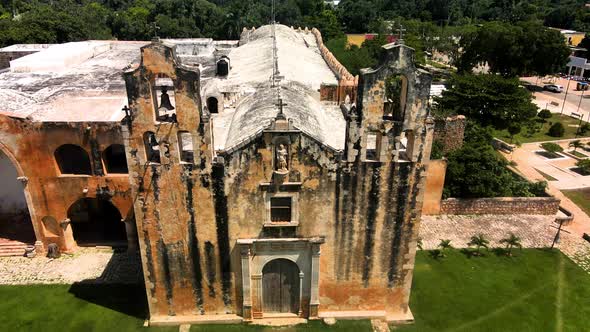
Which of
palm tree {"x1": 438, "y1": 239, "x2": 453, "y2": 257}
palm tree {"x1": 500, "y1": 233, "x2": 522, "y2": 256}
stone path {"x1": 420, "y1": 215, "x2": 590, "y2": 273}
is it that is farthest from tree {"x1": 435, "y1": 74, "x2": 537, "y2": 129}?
palm tree {"x1": 438, "y1": 239, "x2": 453, "y2": 257}

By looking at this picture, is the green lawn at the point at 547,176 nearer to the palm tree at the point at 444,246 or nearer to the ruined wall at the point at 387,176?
the palm tree at the point at 444,246

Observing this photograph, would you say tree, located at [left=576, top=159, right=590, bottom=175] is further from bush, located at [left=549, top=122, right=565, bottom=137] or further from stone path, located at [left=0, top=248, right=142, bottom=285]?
stone path, located at [left=0, top=248, right=142, bottom=285]

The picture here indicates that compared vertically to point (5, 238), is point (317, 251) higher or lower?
higher

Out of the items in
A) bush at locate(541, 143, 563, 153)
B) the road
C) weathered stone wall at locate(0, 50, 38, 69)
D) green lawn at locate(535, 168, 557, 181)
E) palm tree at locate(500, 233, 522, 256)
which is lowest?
palm tree at locate(500, 233, 522, 256)

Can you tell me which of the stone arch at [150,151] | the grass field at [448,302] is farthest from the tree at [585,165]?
the stone arch at [150,151]

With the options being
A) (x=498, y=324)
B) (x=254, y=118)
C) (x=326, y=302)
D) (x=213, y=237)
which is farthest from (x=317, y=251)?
(x=498, y=324)

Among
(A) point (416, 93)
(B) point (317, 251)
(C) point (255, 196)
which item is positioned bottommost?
(B) point (317, 251)

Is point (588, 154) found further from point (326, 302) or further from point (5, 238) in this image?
point (5, 238)

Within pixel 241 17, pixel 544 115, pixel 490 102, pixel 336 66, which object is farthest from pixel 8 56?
pixel 544 115
